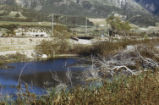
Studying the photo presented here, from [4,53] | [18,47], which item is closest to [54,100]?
[4,53]

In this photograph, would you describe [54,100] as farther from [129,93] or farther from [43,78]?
[43,78]

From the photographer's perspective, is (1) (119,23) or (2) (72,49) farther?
A: (1) (119,23)

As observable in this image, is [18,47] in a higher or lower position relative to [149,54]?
lower

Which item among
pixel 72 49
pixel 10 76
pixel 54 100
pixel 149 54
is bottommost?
pixel 72 49

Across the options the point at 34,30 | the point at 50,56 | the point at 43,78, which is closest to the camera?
the point at 43,78

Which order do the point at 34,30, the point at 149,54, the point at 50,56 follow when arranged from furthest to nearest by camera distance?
the point at 34,30
the point at 50,56
the point at 149,54

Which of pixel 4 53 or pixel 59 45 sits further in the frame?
pixel 59 45

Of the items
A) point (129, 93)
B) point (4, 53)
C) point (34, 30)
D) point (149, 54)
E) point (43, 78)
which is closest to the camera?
point (129, 93)

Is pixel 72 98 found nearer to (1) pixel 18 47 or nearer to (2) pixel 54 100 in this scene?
(2) pixel 54 100

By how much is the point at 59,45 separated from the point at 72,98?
133ft

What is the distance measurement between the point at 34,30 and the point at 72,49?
14.6m

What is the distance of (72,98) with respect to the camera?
227 inches

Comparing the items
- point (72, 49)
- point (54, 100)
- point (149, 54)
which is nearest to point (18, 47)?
point (72, 49)

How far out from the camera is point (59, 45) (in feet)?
151
